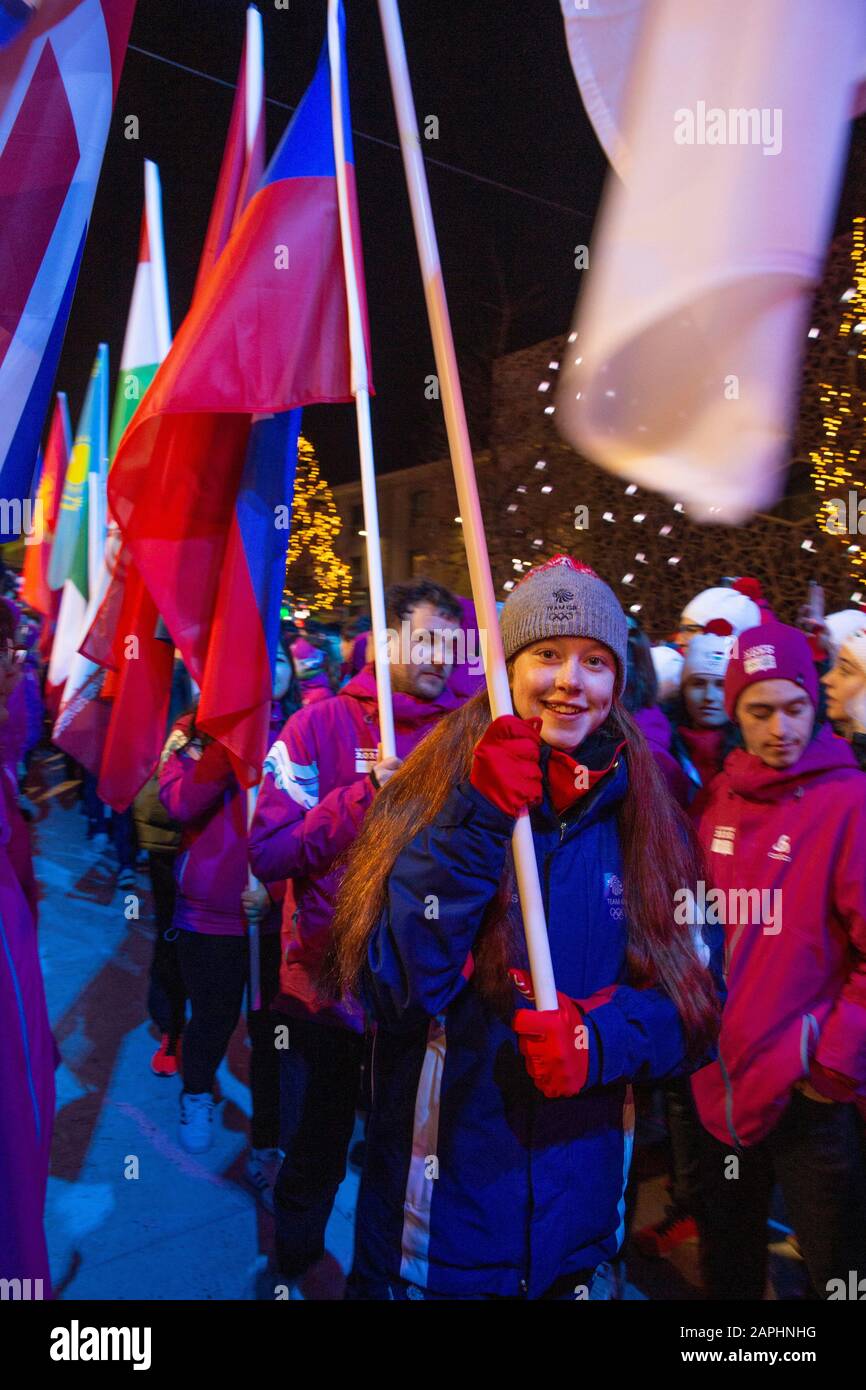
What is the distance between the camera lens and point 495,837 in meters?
1.69

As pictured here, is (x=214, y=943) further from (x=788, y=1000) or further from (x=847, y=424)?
(x=847, y=424)

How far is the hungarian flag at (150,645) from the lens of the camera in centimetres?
392

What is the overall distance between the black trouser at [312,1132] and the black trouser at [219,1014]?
2.33ft

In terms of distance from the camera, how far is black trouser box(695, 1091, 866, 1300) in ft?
8.04

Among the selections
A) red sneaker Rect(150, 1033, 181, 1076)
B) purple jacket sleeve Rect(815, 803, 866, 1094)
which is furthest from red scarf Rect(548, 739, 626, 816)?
red sneaker Rect(150, 1033, 181, 1076)

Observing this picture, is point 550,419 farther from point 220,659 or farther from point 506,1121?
point 506,1121

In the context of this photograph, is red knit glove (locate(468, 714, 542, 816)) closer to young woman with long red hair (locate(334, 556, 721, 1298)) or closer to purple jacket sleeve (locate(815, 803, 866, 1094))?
young woman with long red hair (locate(334, 556, 721, 1298))

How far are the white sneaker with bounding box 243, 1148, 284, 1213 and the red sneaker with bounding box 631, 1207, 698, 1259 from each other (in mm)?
1376

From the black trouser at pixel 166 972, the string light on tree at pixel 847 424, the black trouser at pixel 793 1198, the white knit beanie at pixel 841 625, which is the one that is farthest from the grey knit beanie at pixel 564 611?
the string light on tree at pixel 847 424

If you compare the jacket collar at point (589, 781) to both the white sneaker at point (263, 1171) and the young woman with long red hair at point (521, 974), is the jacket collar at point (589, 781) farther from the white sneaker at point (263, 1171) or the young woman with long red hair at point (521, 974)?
the white sneaker at point (263, 1171)

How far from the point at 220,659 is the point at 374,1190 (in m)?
2.04

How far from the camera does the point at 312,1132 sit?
297cm

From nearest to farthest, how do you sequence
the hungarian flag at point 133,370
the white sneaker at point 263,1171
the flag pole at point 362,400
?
the flag pole at point 362,400
the white sneaker at point 263,1171
the hungarian flag at point 133,370
